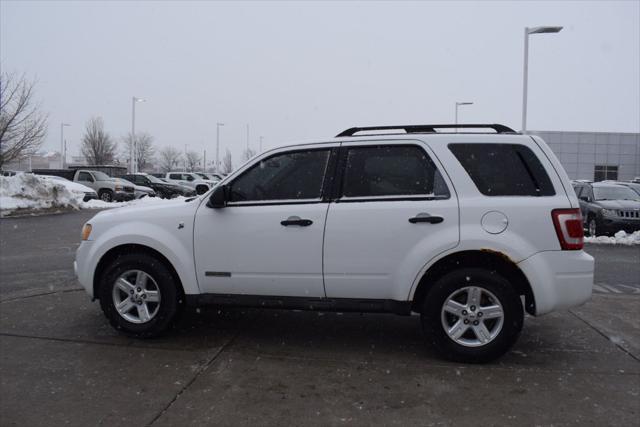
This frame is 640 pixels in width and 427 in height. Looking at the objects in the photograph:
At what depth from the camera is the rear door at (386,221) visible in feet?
14.9

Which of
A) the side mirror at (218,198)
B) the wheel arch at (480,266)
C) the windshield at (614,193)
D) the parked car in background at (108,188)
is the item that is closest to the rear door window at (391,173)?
the wheel arch at (480,266)

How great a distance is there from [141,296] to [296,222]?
1.62m

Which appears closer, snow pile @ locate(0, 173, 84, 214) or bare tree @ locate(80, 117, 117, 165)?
snow pile @ locate(0, 173, 84, 214)

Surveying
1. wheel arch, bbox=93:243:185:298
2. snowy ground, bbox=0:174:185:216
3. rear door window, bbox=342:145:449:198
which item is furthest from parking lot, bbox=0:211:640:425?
snowy ground, bbox=0:174:185:216

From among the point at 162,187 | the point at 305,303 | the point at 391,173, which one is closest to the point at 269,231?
the point at 305,303

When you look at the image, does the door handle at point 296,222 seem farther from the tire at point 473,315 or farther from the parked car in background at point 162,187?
the parked car in background at point 162,187

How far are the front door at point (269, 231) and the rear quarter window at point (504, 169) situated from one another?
123 centimetres

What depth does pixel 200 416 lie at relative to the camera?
3.59 m

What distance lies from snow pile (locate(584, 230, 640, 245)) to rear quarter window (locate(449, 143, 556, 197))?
32.4 ft

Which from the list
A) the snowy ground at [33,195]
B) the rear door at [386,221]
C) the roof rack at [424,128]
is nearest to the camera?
the rear door at [386,221]

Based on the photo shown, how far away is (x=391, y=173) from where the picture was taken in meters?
4.77

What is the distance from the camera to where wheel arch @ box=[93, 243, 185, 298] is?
511 centimetres

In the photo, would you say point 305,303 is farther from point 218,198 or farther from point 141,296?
point 141,296

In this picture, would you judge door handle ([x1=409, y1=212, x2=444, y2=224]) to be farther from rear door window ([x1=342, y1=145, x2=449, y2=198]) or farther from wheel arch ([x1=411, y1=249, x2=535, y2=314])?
wheel arch ([x1=411, y1=249, x2=535, y2=314])
